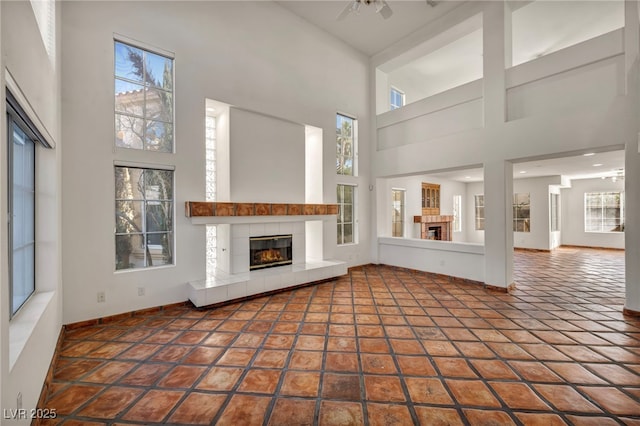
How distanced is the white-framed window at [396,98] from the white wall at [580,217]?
7.22 metres

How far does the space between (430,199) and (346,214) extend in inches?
159

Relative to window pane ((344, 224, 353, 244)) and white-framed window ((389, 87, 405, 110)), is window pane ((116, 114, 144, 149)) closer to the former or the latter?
window pane ((344, 224, 353, 244))

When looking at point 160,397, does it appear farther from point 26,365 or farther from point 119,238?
point 119,238

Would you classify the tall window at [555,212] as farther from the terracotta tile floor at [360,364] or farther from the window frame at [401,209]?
the terracotta tile floor at [360,364]

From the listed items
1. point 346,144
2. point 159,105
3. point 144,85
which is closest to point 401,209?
point 346,144

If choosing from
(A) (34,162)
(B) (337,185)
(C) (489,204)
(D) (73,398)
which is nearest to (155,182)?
(A) (34,162)

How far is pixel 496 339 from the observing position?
9.00 feet

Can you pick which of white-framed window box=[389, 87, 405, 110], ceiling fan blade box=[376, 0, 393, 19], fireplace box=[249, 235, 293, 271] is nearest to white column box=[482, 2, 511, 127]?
ceiling fan blade box=[376, 0, 393, 19]

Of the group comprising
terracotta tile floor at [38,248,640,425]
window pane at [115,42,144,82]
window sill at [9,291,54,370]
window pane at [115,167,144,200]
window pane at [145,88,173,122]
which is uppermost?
window pane at [115,42,144,82]

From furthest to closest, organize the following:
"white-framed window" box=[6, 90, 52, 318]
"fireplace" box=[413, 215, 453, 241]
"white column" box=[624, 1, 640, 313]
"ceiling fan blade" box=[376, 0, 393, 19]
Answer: "fireplace" box=[413, 215, 453, 241] → "ceiling fan blade" box=[376, 0, 393, 19] → "white column" box=[624, 1, 640, 313] → "white-framed window" box=[6, 90, 52, 318]

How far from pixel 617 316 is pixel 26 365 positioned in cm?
559

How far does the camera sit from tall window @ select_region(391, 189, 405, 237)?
23.9 ft

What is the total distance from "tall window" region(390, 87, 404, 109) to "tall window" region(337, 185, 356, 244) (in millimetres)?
2805

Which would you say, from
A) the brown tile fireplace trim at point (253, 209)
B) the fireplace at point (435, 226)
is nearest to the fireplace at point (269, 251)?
the brown tile fireplace trim at point (253, 209)
